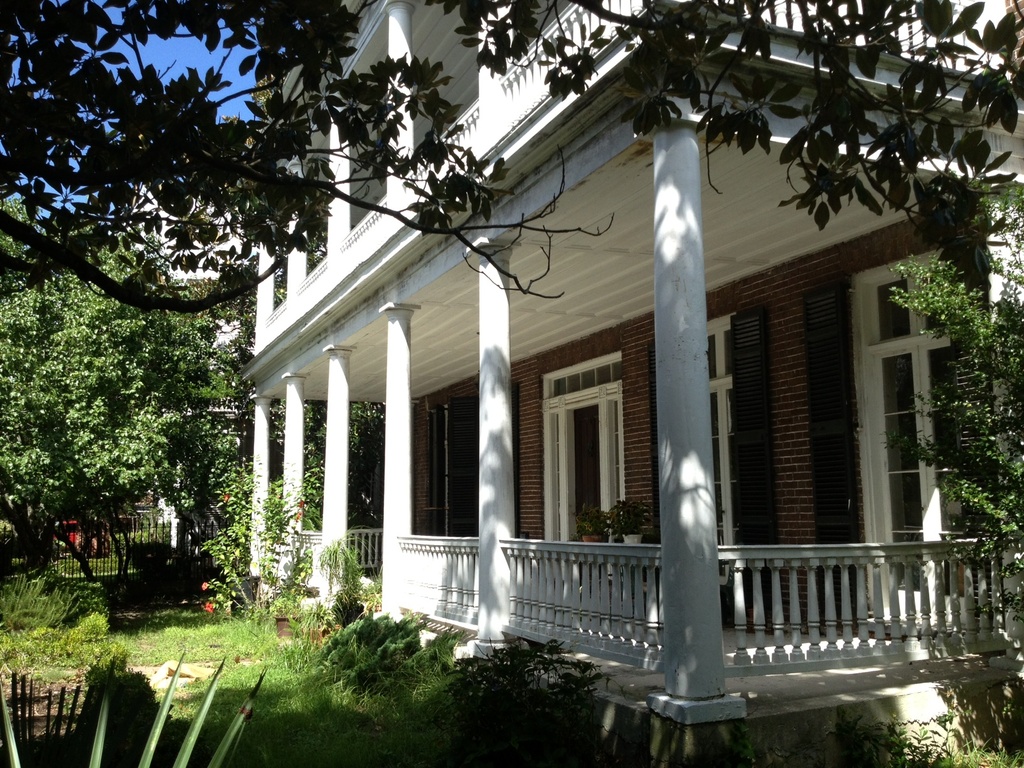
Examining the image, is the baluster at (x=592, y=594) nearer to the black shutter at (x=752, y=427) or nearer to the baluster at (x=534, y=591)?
the baluster at (x=534, y=591)

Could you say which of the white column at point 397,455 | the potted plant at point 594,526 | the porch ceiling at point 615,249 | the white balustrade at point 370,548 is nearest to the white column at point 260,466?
the white balustrade at point 370,548

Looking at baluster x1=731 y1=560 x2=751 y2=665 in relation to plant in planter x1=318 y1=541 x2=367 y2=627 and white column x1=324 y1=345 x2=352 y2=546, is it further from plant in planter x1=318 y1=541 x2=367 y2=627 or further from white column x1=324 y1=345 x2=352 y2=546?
white column x1=324 y1=345 x2=352 y2=546

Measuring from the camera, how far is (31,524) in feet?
47.3

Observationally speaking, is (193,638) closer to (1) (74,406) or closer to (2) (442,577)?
(1) (74,406)

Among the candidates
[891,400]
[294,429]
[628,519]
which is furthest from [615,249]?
[294,429]

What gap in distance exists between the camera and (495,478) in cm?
771

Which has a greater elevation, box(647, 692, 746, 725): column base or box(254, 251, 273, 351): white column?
box(254, 251, 273, 351): white column

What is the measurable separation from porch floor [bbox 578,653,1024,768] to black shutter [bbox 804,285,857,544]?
1661 millimetres

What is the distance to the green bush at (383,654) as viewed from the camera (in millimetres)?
8234

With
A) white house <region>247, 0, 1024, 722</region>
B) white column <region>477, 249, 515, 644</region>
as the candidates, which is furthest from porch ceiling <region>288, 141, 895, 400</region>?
white column <region>477, 249, 515, 644</region>

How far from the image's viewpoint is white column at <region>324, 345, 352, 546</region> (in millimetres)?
12172

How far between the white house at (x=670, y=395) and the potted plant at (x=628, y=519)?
824 mm

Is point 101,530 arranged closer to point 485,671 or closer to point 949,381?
point 485,671

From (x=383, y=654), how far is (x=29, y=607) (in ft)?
17.6
